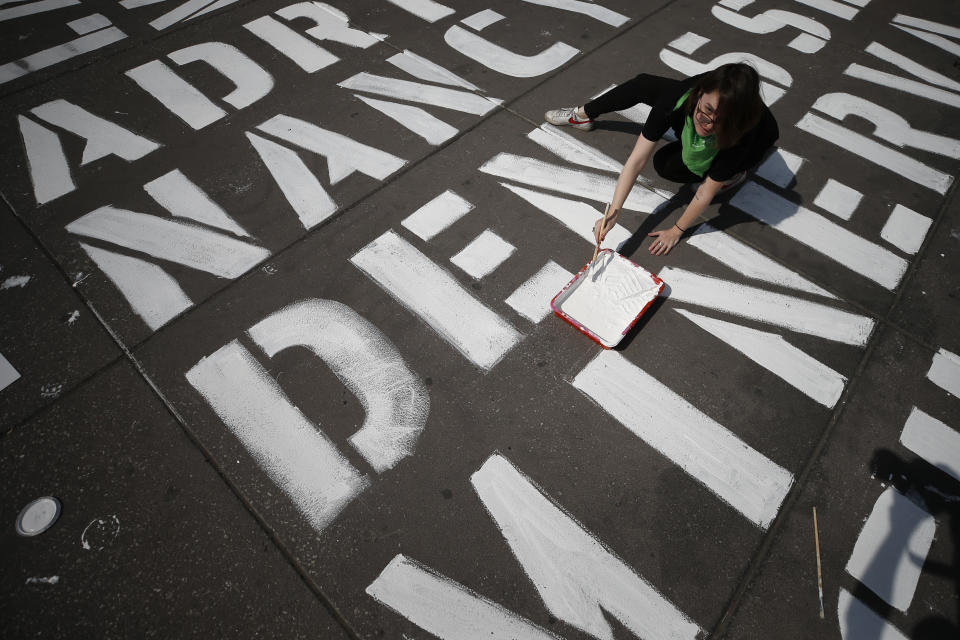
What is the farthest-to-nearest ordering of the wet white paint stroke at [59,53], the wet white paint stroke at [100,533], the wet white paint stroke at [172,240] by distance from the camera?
the wet white paint stroke at [59,53] → the wet white paint stroke at [172,240] → the wet white paint stroke at [100,533]

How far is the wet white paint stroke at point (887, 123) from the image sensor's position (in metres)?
4.42

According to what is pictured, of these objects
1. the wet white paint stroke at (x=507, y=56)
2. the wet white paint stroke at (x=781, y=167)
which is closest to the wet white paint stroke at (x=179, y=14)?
the wet white paint stroke at (x=507, y=56)

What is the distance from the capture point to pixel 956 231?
383cm

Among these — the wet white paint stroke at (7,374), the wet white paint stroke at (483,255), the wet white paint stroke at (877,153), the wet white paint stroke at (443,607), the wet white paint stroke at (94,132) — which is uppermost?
the wet white paint stroke at (877,153)

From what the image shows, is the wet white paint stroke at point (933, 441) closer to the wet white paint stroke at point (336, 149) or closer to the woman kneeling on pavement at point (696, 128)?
the woman kneeling on pavement at point (696, 128)

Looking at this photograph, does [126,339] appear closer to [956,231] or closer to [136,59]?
[136,59]

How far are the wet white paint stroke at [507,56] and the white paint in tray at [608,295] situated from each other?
261cm

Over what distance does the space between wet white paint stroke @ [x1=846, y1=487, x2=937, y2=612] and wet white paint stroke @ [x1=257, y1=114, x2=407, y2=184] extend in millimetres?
3825

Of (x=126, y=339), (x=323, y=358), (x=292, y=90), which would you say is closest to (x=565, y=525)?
(x=323, y=358)

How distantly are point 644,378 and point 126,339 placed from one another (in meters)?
3.19

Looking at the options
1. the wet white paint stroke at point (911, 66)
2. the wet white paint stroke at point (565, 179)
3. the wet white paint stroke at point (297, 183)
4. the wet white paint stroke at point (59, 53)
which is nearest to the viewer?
the wet white paint stroke at point (297, 183)

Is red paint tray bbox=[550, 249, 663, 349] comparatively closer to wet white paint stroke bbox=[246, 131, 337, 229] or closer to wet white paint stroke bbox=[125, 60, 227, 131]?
wet white paint stroke bbox=[246, 131, 337, 229]

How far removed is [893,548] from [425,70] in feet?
16.4

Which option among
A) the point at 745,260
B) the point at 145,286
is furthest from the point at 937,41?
the point at 145,286
